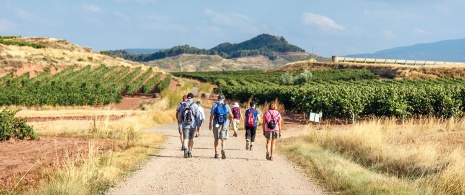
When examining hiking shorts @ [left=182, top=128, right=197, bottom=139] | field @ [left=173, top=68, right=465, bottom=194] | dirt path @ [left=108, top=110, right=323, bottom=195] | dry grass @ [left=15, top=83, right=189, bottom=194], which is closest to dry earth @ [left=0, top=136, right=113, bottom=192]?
dry grass @ [left=15, top=83, right=189, bottom=194]

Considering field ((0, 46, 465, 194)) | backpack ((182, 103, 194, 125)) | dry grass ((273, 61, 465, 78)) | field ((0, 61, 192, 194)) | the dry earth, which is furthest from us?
dry grass ((273, 61, 465, 78))

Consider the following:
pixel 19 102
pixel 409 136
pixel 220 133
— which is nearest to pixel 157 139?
pixel 220 133

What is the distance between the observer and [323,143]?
18406mm

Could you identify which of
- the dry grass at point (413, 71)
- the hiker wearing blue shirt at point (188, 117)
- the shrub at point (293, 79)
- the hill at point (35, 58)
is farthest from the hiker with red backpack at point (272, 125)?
the dry grass at point (413, 71)

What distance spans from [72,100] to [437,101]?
3163cm

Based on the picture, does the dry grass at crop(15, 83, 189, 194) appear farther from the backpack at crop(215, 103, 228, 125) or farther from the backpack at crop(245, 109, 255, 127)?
the backpack at crop(245, 109, 255, 127)

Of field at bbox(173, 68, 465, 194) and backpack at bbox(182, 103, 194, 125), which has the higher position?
backpack at bbox(182, 103, 194, 125)

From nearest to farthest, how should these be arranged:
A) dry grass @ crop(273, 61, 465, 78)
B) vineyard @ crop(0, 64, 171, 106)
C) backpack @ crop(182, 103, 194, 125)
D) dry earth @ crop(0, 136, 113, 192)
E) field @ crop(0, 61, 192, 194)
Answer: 1. field @ crop(0, 61, 192, 194)
2. dry earth @ crop(0, 136, 113, 192)
3. backpack @ crop(182, 103, 194, 125)
4. vineyard @ crop(0, 64, 171, 106)
5. dry grass @ crop(273, 61, 465, 78)

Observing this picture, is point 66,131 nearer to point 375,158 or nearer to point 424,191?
point 375,158

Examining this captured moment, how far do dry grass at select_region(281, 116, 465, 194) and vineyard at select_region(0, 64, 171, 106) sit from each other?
102 feet

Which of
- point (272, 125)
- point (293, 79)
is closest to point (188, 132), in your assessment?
point (272, 125)

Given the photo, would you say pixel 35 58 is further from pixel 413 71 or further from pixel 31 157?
pixel 31 157

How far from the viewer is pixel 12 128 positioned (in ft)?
59.2

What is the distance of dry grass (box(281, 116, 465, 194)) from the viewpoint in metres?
10.2
